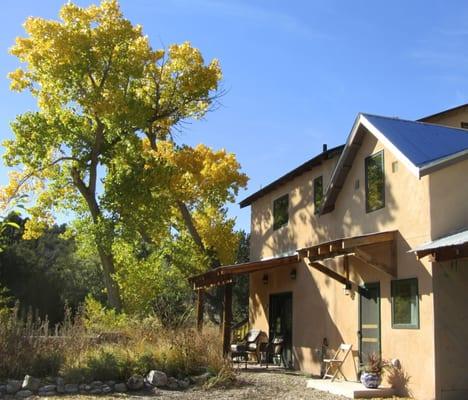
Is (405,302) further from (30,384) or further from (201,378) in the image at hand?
(30,384)

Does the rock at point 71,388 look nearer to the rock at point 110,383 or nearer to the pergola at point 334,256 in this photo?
the rock at point 110,383

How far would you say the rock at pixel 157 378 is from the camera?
12.2 m

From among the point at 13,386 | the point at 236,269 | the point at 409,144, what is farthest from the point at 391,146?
the point at 13,386

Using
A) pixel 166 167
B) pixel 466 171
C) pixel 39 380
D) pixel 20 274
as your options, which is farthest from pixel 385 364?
pixel 20 274

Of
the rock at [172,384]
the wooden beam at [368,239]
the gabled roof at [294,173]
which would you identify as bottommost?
the rock at [172,384]

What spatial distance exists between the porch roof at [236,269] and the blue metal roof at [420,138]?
440 cm

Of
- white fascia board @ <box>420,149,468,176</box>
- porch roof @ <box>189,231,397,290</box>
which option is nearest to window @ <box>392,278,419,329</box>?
porch roof @ <box>189,231,397,290</box>

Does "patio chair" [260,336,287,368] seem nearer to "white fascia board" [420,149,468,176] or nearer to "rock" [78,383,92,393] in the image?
"rock" [78,383,92,393]

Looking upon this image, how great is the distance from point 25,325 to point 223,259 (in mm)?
13281

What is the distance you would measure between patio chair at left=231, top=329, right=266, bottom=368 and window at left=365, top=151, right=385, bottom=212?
6.08 metres

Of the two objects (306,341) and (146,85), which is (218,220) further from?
(306,341)

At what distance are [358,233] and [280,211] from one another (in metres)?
5.53

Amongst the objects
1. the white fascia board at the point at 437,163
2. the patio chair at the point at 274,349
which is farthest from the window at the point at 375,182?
the patio chair at the point at 274,349

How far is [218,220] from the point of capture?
88.1 ft
